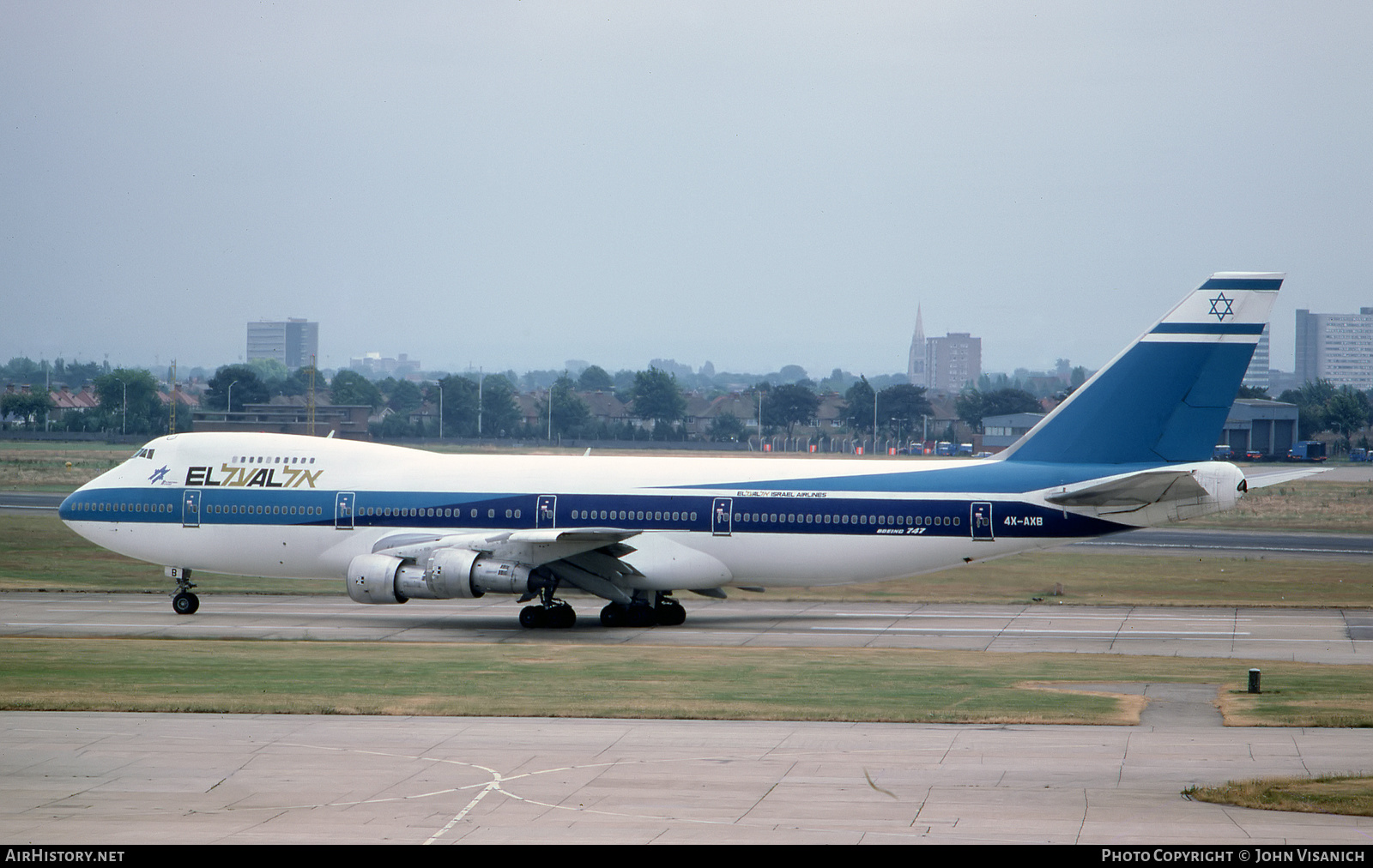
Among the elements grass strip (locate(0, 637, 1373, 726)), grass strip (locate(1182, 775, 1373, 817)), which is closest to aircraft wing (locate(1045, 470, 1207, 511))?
grass strip (locate(0, 637, 1373, 726))

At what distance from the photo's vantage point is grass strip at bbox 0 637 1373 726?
2192 centimetres

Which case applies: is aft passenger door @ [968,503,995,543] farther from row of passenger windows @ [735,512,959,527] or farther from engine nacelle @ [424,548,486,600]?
engine nacelle @ [424,548,486,600]

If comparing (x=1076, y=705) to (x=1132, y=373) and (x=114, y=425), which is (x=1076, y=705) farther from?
(x=114, y=425)

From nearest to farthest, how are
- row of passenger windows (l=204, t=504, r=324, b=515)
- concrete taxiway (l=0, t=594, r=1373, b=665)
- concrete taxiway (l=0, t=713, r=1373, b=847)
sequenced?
concrete taxiway (l=0, t=713, r=1373, b=847)
concrete taxiway (l=0, t=594, r=1373, b=665)
row of passenger windows (l=204, t=504, r=324, b=515)

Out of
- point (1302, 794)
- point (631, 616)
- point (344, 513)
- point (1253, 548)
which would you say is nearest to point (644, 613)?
point (631, 616)

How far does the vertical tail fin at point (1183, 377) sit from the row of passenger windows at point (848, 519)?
4.17 meters

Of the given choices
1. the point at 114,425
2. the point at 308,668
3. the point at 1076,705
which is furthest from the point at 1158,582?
the point at 114,425

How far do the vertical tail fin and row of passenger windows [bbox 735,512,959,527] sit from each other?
4.17 metres

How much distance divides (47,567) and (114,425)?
328ft

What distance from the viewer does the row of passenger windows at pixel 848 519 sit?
33.8 m

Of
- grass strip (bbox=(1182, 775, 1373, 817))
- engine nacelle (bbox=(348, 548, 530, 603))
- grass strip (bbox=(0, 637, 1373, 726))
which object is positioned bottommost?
grass strip (bbox=(0, 637, 1373, 726))

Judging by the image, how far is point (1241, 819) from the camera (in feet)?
48.9

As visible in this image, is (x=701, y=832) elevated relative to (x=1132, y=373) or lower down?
lower down

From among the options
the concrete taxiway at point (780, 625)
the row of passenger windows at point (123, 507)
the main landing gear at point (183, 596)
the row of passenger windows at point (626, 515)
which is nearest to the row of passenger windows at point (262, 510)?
the row of passenger windows at point (123, 507)
